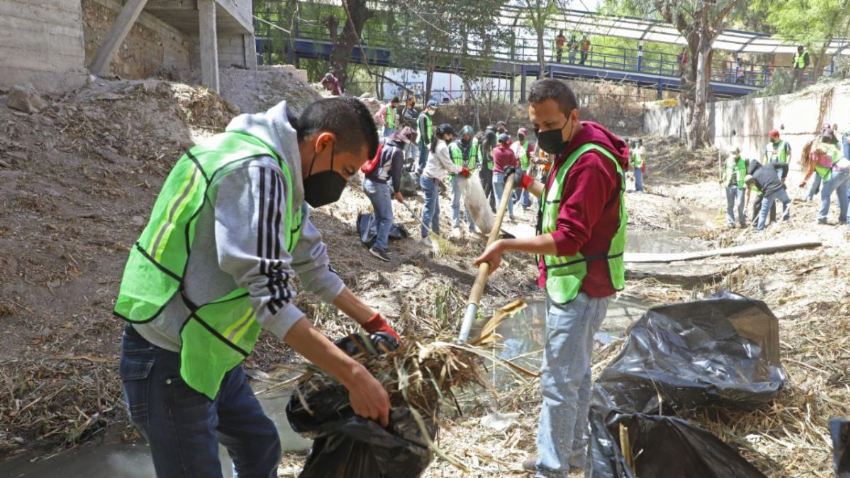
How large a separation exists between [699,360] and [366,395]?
8.34 feet

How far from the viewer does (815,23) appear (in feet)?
73.5

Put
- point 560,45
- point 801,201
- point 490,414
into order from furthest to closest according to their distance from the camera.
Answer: point 560,45, point 801,201, point 490,414

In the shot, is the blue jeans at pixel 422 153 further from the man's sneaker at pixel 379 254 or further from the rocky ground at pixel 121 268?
the man's sneaker at pixel 379 254

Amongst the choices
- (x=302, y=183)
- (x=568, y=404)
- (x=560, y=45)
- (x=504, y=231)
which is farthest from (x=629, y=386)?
(x=560, y=45)

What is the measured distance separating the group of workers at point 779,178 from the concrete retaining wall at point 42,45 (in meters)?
10.9

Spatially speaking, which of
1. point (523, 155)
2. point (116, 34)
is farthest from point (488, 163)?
point (116, 34)

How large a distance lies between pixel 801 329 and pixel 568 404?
10.1 feet

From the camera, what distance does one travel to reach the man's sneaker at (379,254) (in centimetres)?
809

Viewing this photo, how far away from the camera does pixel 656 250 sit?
10922mm

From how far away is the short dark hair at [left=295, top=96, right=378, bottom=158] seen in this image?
185 centimetres

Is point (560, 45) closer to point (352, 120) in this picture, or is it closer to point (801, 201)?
point (801, 201)

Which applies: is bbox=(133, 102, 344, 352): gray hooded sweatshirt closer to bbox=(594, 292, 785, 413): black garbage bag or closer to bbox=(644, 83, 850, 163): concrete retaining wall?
bbox=(594, 292, 785, 413): black garbage bag

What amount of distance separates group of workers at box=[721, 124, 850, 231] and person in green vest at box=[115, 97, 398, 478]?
1087 cm

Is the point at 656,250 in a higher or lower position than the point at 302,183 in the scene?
lower
